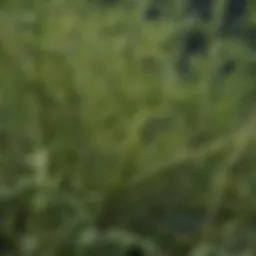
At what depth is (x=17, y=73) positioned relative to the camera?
47cm

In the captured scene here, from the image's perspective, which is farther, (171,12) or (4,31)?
(171,12)

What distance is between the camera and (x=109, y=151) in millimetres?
468

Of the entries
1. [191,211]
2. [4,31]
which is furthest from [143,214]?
[4,31]

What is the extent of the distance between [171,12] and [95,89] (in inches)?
5.3

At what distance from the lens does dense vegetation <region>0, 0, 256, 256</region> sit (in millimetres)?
448

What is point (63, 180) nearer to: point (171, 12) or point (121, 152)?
point (121, 152)

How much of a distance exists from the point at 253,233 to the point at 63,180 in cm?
14

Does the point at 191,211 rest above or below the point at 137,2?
below

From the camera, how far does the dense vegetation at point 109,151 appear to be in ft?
1.47

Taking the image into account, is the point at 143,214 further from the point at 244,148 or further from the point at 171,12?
the point at 171,12

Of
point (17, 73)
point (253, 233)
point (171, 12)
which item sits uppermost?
point (171, 12)

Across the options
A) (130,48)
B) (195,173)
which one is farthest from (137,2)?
(195,173)

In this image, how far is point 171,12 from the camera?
22.5 inches

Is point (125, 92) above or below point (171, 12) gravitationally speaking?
below
